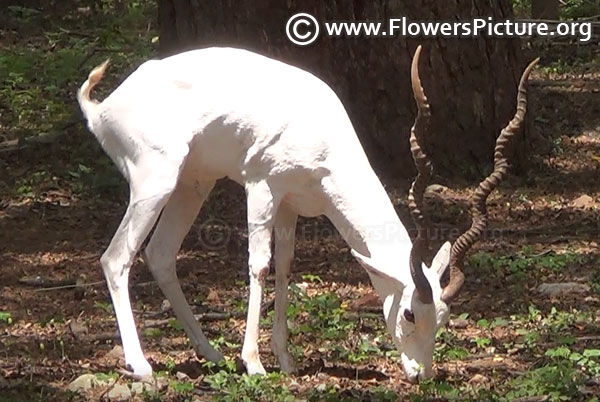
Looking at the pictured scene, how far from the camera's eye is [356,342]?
761 cm

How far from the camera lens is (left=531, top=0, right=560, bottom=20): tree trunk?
53.9 ft

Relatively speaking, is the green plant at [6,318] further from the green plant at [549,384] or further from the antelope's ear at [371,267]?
the green plant at [549,384]

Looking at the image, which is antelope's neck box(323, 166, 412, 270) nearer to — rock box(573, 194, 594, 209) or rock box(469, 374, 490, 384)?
rock box(469, 374, 490, 384)

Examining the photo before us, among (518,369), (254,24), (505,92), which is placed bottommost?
(518,369)

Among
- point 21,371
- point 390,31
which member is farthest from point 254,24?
point 21,371

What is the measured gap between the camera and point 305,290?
888 centimetres

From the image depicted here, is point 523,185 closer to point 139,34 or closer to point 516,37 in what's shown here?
point 516,37

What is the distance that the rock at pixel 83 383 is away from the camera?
653 centimetres

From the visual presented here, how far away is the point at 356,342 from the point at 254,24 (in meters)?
4.39

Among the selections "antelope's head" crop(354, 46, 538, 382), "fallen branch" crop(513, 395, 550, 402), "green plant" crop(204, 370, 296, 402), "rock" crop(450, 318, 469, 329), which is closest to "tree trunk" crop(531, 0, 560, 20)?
"rock" crop(450, 318, 469, 329)

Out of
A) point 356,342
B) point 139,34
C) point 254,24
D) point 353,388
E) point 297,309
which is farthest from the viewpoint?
point 139,34

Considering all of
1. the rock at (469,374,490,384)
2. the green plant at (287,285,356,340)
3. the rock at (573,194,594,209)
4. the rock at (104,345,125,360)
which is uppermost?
the rock at (104,345,125,360)

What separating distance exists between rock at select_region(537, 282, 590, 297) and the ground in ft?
0.16

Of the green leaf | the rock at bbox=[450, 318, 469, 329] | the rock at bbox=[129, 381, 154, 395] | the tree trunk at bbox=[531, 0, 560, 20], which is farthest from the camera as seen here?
the tree trunk at bbox=[531, 0, 560, 20]
